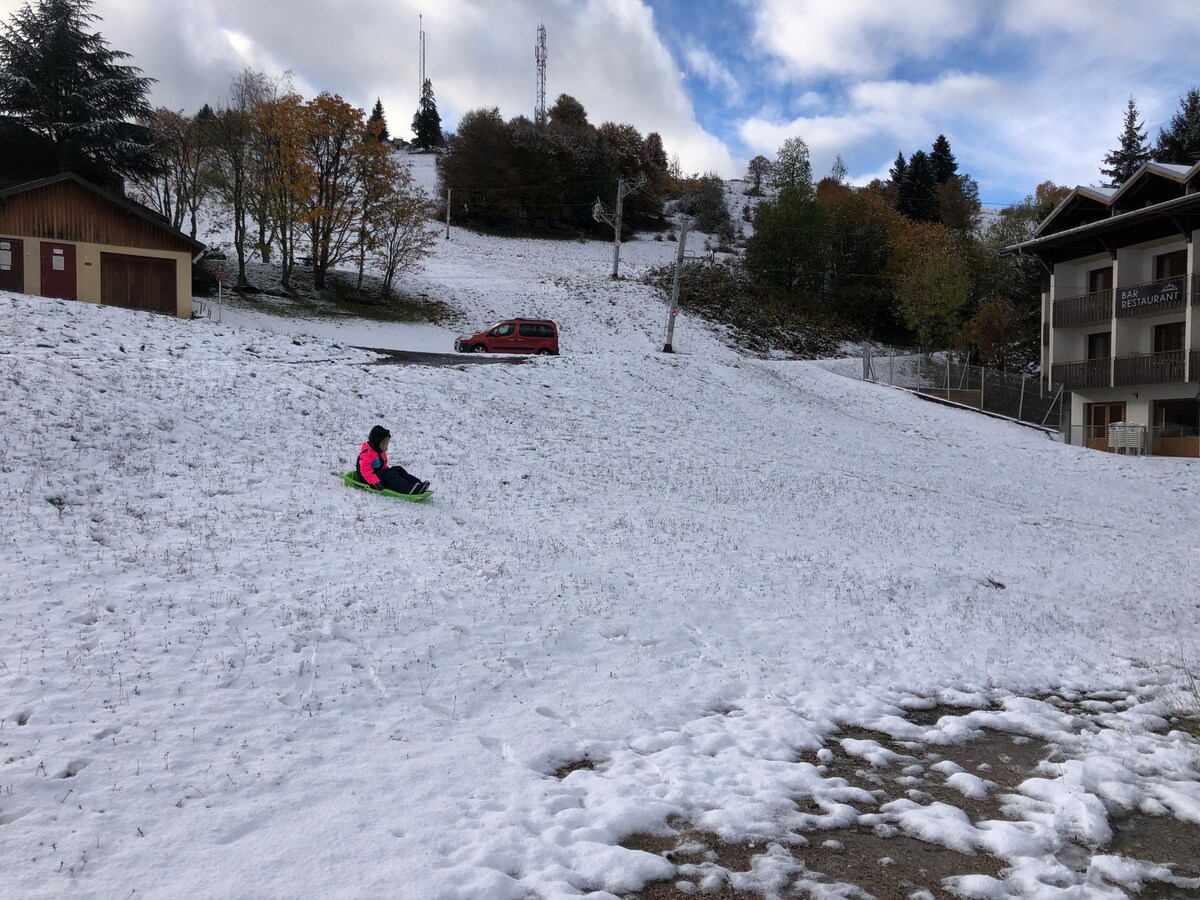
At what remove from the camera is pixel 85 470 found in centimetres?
1149

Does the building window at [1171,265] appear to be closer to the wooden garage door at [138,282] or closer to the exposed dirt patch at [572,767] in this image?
the exposed dirt patch at [572,767]

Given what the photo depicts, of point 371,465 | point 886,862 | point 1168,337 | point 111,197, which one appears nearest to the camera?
point 886,862

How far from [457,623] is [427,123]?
Result: 410ft

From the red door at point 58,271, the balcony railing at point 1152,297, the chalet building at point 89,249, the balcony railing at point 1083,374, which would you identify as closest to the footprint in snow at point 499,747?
the red door at point 58,271

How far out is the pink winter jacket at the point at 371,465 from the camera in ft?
41.1

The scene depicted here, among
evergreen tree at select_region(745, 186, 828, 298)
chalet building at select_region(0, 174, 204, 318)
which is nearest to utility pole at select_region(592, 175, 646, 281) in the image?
evergreen tree at select_region(745, 186, 828, 298)

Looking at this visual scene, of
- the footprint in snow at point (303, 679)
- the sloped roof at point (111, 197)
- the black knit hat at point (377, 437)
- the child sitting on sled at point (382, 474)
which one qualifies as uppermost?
the sloped roof at point (111, 197)

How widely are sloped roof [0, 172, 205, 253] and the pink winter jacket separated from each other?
76.0 feet

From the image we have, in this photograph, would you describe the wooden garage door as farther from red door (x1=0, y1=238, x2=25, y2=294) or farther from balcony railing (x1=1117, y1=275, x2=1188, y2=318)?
balcony railing (x1=1117, y1=275, x2=1188, y2=318)

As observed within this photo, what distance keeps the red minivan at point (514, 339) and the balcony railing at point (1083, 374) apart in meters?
23.1

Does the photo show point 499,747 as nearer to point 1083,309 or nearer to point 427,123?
point 1083,309

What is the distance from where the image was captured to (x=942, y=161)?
99688 mm

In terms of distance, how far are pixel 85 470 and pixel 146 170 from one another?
3440 cm

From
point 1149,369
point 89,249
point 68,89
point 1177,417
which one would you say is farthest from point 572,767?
point 68,89
